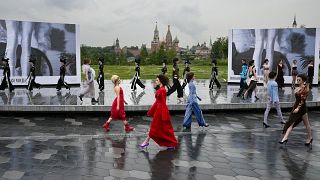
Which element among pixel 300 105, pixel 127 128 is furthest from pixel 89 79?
pixel 300 105

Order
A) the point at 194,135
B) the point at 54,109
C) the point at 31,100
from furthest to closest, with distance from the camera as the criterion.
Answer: the point at 31,100 < the point at 54,109 < the point at 194,135

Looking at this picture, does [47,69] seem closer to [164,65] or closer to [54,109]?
[164,65]

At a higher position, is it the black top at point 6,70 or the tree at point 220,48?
the tree at point 220,48

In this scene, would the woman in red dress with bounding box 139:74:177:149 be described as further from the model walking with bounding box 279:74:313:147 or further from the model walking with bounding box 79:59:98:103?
the model walking with bounding box 79:59:98:103

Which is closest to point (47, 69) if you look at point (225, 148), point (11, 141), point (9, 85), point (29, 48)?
point (29, 48)

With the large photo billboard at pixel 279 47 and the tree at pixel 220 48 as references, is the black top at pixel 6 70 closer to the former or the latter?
the large photo billboard at pixel 279 47

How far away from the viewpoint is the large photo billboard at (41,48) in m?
19.8

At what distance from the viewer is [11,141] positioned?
29.1 feet

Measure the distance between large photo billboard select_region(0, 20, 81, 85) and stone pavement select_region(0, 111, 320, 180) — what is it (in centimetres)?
921

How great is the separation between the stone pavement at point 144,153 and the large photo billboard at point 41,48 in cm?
921

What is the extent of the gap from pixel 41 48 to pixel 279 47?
46.3 ft

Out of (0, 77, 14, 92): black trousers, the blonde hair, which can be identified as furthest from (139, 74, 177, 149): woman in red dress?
(0, 77, 14, 92): black trousers

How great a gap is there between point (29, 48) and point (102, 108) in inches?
392

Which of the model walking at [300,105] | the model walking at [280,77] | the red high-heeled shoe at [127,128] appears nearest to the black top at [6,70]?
the red high-heeled shoe at [127,128]
